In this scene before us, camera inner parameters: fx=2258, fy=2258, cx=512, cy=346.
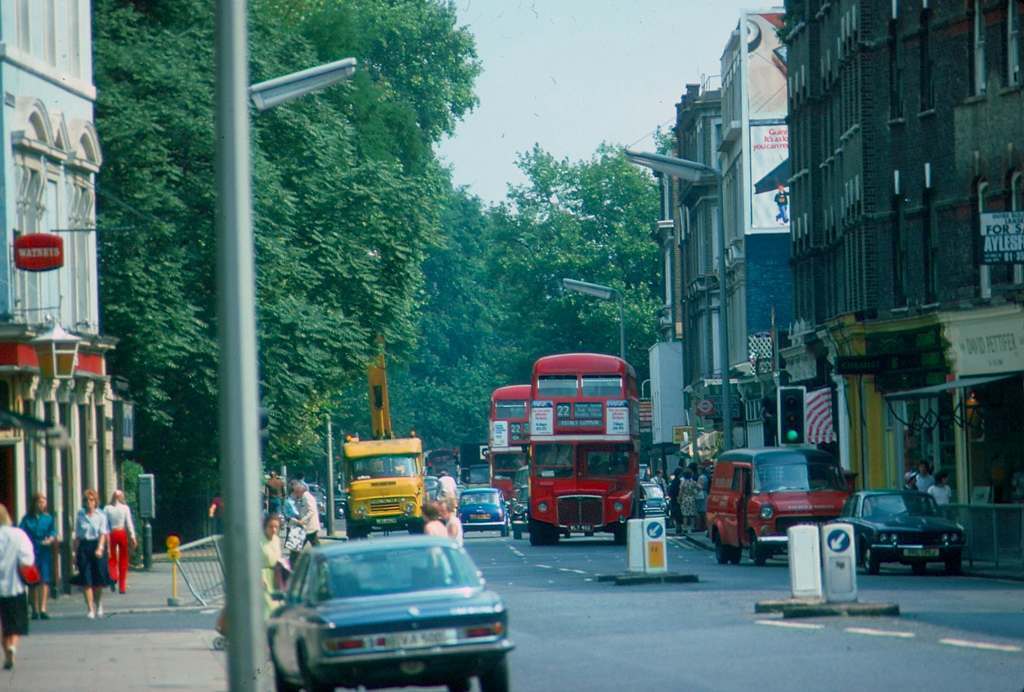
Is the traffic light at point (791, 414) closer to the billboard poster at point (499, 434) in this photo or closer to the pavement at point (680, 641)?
the pavement at point (680, 641)

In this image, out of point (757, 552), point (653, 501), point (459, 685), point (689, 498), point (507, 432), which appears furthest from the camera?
point (507, 432)

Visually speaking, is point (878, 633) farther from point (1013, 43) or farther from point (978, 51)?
point (978, 51)

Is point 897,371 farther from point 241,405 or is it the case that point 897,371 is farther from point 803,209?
point 241,405

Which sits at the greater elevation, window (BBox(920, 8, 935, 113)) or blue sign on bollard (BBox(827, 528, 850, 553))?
window (BBox(920, 8, 935, 113))

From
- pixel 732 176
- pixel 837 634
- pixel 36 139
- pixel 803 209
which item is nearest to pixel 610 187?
pixel 732 176

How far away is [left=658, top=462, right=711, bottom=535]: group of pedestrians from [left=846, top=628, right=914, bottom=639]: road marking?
39.8 metres

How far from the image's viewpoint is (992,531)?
37.1m

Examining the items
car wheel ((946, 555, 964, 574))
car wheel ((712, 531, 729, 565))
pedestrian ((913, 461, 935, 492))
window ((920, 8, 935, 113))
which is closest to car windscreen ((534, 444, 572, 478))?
car wheel ((712, 531, 729, 565))

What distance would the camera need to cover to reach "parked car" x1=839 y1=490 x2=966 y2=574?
36812 millimetres

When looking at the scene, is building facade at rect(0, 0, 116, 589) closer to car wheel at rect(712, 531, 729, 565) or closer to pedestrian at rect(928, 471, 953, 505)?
car wheel at rect(712, 531, 729, 565)

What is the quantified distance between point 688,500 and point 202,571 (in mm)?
Result: 30955

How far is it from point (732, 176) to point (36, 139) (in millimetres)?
48280

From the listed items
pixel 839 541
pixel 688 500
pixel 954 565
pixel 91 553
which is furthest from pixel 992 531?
→ pixel 688 500

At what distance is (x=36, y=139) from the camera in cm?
3838
